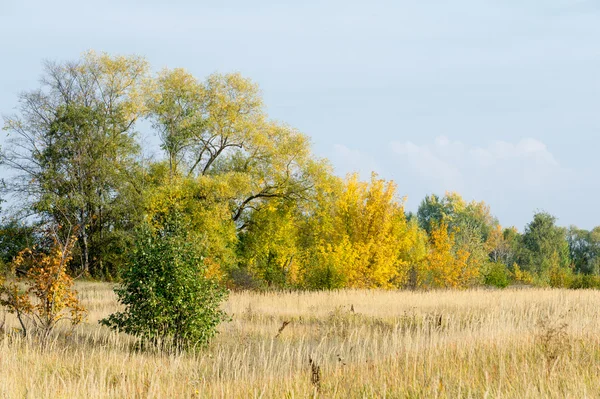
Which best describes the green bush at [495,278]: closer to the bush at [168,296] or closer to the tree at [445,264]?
the tree at [445,264]

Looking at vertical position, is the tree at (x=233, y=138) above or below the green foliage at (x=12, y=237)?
above

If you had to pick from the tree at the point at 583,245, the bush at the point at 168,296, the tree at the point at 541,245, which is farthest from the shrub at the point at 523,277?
the bush at the point at 168,296

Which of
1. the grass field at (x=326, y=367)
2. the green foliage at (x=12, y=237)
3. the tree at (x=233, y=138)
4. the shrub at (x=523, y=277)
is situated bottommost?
the shrub at (x=523, y=277)

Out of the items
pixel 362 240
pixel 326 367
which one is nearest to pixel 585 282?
pixel 362 240

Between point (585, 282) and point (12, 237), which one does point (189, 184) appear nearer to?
point (12, 237)

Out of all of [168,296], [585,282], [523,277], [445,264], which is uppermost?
[445,264]

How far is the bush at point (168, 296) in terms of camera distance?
11.7 metres

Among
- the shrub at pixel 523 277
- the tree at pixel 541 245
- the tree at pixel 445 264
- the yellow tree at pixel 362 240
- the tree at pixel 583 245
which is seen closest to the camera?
the yellow tree at pixel 362 240

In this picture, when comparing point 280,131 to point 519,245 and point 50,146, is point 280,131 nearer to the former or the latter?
point 50,146

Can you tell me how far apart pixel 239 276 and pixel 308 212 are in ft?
23.6

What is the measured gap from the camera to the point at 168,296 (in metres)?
11.8

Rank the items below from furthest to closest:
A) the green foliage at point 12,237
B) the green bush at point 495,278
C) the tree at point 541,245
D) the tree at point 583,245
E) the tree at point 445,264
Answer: the tree at point 583,245, the tree at point 541,245, the green bush at point 495,278, the green foliage at point 12,237, the tree at point 445,264

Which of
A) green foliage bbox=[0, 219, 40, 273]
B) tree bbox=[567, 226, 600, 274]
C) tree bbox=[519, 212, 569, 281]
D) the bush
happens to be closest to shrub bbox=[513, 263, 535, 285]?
tree bbox=[519, 212, 569, 281]

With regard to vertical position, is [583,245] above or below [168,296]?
above
